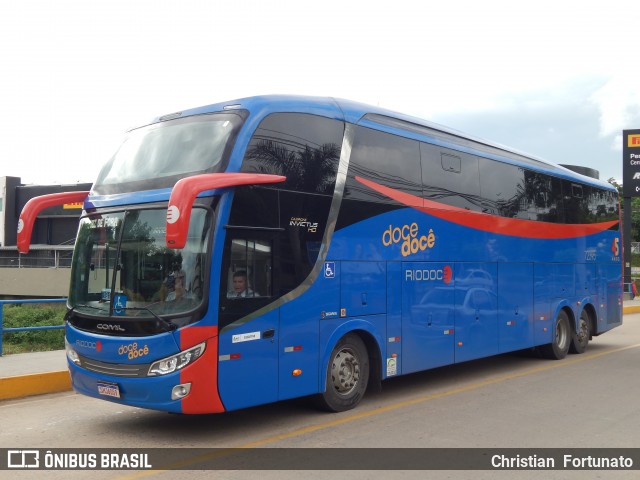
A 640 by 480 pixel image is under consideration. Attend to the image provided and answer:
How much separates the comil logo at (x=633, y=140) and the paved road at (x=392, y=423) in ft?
82.8

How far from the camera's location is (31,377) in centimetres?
962

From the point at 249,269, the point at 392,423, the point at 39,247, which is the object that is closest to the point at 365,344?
the point at 392,423

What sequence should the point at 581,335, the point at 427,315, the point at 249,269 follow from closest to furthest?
the point at 249,269 < the point at 427,315 < the point at 581,335

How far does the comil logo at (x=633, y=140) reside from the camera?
32625 mm

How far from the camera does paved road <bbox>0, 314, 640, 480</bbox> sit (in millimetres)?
6961

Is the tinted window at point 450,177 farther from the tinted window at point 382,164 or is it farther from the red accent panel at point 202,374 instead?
the red accent panel at point 202,374

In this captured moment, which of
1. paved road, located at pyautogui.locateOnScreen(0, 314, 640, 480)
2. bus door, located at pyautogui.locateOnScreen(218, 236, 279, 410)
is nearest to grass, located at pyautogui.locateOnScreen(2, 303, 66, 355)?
paved road, located at pyautogui.locateOnScreen(0, 314, 640, 480)

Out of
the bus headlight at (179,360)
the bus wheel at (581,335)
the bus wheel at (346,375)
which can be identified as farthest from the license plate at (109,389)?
the bus wheel at (581,335)

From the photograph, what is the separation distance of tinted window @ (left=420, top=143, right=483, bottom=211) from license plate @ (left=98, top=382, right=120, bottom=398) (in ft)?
17.4

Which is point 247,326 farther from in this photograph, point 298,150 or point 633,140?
point 633,140

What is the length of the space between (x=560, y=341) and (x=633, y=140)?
74.3ft

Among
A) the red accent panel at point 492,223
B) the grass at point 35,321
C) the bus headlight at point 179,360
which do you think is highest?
the red accent panel at point 492,223

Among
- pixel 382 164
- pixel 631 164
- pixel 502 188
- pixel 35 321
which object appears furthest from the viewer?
pixel 631 164

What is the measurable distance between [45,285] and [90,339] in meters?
36.5
